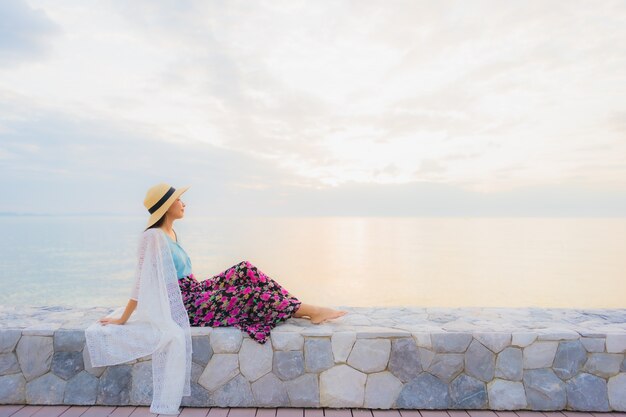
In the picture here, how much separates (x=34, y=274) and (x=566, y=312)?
27804mm

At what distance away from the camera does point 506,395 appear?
2977 mm

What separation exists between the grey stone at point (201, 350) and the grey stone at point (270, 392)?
0.34 metres

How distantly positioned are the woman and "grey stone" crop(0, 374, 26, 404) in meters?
0.62

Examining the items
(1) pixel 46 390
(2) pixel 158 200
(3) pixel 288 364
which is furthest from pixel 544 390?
(1) pixel 46 390

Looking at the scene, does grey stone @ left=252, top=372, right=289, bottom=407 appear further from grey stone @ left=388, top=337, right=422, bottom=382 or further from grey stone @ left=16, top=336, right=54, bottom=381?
grey stone @ left=16, top=336, right=54, bottom=381

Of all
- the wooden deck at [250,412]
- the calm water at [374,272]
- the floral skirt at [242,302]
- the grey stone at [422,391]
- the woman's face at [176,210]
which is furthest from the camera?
the calm water at [374,272]

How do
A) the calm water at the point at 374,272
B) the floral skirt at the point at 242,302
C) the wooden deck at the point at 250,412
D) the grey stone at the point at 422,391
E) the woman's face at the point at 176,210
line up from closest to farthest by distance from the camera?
the wooden deck at the point at 250,412
the grey stone at the point at 422,391
the floral skirt at the point at 242,302
the woman's face at the point at 176,210
the calm water at the point at 374,272

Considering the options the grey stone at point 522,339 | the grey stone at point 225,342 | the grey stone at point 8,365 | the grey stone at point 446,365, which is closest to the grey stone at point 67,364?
the grey stone at point 8,365

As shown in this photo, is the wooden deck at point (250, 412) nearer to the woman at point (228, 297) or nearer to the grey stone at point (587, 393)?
the grey stone at point (587, 393)

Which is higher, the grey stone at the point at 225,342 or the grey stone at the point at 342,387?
the grey stone at the point at 225,342

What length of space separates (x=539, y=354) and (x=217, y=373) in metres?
2.04

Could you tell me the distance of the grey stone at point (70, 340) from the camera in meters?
3.01

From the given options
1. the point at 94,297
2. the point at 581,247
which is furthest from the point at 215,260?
the point at 581,247

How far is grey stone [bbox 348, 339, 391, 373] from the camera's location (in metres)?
2.96
